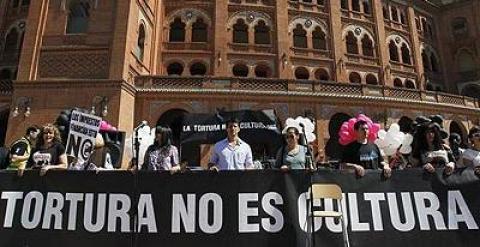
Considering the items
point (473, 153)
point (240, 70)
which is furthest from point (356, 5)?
point (473, 153)

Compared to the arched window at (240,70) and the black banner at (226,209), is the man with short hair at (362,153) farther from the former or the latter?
the arched window at (240,70)

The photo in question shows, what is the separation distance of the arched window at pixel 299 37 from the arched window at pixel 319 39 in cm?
81

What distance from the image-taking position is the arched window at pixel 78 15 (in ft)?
82.4

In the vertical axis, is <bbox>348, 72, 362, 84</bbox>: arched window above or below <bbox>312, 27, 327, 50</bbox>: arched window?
below

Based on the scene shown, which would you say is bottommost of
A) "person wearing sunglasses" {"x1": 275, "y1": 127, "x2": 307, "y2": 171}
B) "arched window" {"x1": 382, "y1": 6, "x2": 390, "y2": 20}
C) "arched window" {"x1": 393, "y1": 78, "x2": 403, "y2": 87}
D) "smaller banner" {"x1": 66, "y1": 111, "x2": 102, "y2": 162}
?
"person wearing sunglasses" {"x1": 275, "y1": 127, "x2": 307, "y2": 171}

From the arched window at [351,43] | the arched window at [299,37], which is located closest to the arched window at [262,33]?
the arched window at [299,37]

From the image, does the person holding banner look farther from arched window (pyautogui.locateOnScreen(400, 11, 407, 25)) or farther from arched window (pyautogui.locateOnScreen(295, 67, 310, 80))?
arched window (pyautogui.locateOnScreen(400, 11, 407, 25))

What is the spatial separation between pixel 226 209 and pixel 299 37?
97.2 feet

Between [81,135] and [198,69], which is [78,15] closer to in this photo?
[198,69]

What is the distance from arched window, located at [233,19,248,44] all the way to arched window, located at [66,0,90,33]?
1152 cm

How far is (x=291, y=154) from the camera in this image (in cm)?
638

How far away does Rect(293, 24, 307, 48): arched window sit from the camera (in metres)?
33.1

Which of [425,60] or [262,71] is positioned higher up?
[425,60]

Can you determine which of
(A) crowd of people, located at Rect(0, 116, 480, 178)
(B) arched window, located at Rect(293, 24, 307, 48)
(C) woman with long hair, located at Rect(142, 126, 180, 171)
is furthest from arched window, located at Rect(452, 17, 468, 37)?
(C) woman with long hair, located at Rect(142, 126, 180, 171)
